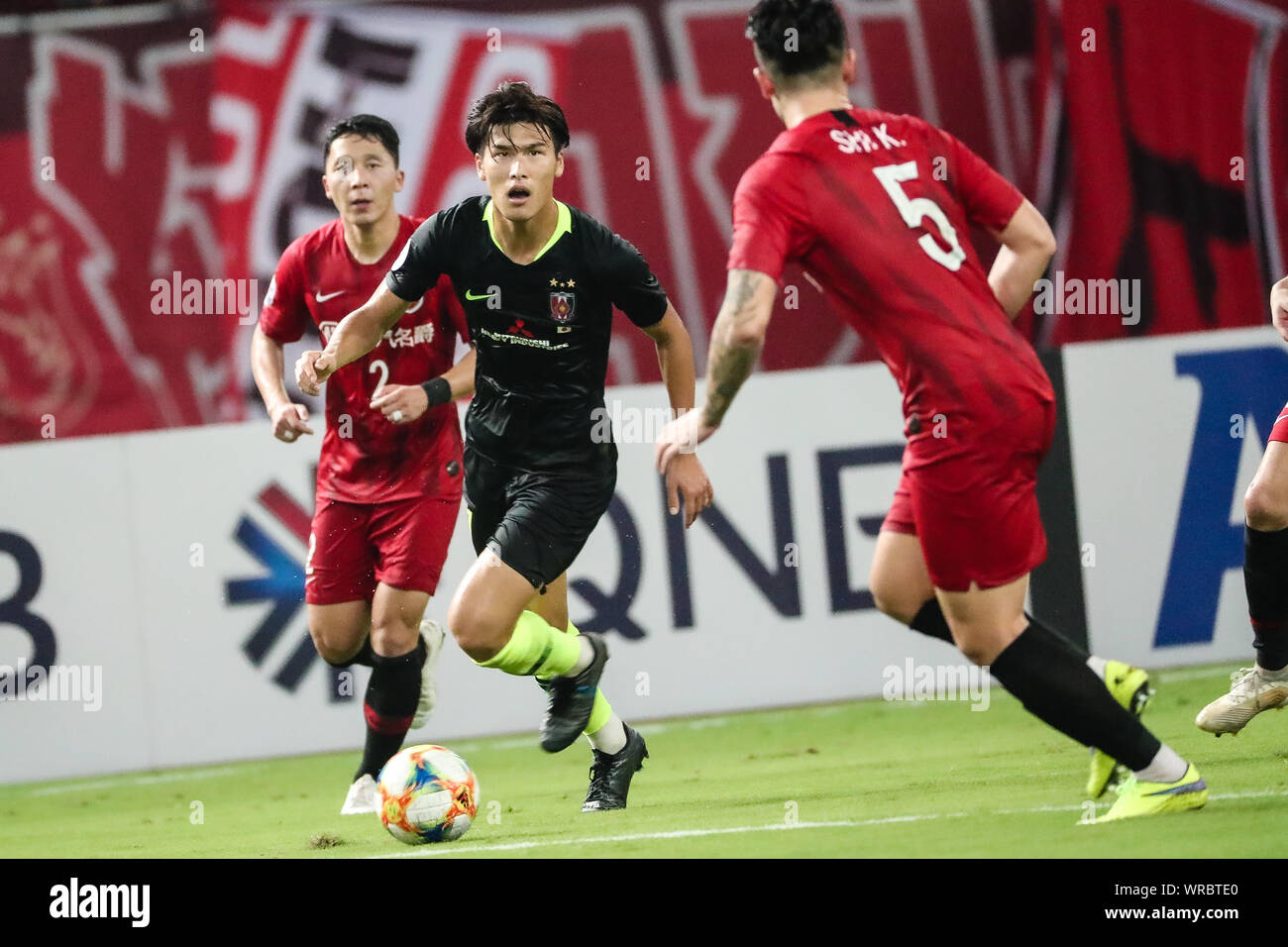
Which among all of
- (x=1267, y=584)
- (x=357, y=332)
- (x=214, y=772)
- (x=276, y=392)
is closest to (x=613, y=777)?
(x=357, y=332)

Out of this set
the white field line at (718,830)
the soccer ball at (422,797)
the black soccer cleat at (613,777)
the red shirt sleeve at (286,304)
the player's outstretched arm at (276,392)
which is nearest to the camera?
the white field line at (718,830)

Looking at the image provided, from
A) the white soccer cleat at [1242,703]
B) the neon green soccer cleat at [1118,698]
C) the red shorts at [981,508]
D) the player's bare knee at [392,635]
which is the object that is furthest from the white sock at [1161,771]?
the player's bare knee at [392,635]

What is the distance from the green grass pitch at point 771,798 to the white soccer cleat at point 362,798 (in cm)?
5

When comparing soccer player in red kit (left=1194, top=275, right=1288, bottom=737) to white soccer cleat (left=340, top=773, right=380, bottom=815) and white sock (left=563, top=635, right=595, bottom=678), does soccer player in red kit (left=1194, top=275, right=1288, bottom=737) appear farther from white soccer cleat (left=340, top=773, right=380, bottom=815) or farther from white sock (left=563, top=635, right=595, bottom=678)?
white soccer cleat (left=340, top=773, right=380, bottom=815)

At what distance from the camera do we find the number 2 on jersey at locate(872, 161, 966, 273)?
426 centimetres

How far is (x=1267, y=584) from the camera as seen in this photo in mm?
5781

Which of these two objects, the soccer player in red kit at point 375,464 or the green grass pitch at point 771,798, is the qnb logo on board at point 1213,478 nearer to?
the green grass pitch at point 771,798

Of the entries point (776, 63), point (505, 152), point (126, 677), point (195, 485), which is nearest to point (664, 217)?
point (195, 485)

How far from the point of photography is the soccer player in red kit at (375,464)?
6.24m

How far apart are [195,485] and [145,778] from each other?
4.77 feet

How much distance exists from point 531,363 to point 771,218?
1.52 metres

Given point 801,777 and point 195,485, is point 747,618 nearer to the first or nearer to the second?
point 801,777

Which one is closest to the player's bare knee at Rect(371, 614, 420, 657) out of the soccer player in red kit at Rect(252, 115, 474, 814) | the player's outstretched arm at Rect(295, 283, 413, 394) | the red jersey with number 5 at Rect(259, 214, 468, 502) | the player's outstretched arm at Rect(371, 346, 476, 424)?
the soccer player in red kit at Rect(252, 115, 474, 814)

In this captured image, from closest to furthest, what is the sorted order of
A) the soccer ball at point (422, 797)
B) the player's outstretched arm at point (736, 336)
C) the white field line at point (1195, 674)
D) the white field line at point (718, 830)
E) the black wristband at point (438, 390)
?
1. the player's outstretched arm at point (736, 336)
2. the white field line at point (718, 830)
3. the soccer ball at point (422, 797)
4. the black wristband at point (438, 390)
5. the white field line at point (1195, 674)
